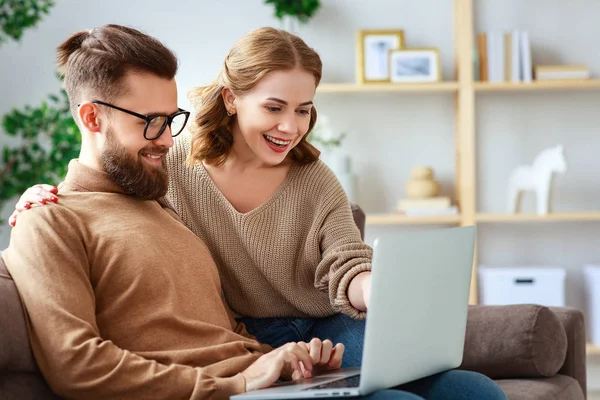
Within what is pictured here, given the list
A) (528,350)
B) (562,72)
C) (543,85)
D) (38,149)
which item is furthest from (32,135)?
(528,350)

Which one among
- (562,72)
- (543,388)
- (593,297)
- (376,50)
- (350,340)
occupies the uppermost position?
(376,50)

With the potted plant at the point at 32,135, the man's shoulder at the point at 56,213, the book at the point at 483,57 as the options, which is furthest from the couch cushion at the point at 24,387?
the book at the point at 483,57

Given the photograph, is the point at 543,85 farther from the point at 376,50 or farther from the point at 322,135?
the point at 322,135

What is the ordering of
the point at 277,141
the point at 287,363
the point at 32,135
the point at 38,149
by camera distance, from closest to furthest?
the point at 287,363 < the point at 277,141 < the point at 32,135 < the point at 38,149

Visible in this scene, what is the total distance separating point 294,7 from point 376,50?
1.43 feet

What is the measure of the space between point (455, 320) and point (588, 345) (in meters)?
2.63

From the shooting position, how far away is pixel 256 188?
77.7 inches

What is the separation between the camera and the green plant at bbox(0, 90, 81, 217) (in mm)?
3721

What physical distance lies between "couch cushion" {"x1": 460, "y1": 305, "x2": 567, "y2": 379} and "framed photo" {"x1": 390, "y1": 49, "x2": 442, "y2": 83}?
204 centimetres

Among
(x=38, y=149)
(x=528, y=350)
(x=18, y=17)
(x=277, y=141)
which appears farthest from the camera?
(x=38, y=149)

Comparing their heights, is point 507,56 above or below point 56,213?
above

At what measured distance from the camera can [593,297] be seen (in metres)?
3.93

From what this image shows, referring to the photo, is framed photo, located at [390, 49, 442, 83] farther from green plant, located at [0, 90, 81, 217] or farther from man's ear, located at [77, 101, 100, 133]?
man's ear, located at [77, 101, 100, 133]

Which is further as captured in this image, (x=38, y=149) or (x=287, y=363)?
(x=38, y=149)
